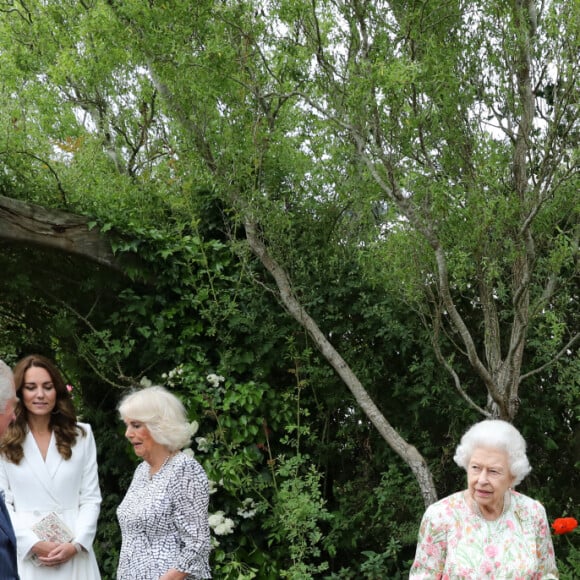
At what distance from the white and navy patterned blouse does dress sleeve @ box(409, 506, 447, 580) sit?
82 cm

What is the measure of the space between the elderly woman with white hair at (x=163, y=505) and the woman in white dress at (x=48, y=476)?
615 mm

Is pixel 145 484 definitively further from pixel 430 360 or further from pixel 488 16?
pixel 488 16

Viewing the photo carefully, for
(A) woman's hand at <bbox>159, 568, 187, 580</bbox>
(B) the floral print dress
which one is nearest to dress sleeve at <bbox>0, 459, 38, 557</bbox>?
(A) woman's hand at <bbox>159, 568, 187, 580</bbox>

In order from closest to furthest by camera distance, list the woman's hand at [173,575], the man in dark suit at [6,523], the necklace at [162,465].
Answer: the man in dark suit at [6,523], the woman's hand at [173,575], the necklace at [162,465]

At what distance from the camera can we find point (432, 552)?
9.45 feet

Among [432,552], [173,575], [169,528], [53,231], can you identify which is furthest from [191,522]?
[53,231]

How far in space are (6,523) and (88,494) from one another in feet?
7.32

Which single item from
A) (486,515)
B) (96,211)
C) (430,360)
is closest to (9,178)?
(96,211)

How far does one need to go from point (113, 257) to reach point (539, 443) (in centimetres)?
279

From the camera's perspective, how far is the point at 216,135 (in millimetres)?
4742

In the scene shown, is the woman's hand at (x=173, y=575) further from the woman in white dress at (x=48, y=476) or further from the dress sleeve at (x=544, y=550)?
the dress sleeve at (x=544, y=550)

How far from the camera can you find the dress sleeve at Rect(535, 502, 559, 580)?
2891mm

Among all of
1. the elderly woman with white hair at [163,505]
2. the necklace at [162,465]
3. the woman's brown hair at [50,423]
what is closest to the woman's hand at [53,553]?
the woman's brown hair at [50,423]

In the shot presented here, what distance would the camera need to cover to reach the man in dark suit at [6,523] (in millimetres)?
1853
